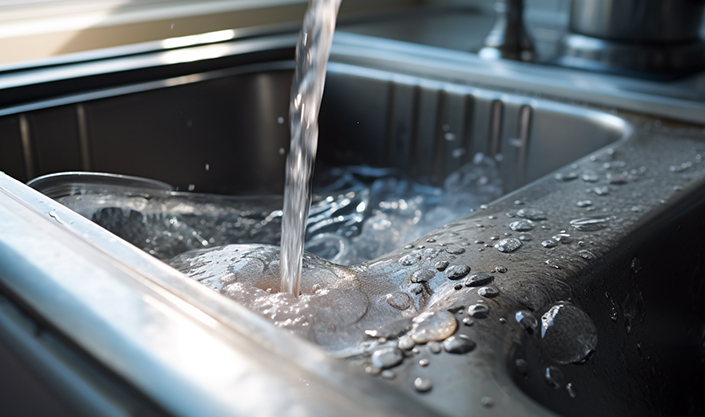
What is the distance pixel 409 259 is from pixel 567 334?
4.9 inches

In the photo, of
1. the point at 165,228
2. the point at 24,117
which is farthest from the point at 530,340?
the point at 24,117

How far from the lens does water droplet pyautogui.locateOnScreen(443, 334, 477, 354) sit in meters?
0.36

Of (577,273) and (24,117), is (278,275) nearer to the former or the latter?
(577,273)

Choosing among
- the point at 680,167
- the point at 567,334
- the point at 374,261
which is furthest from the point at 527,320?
the point at 680,167

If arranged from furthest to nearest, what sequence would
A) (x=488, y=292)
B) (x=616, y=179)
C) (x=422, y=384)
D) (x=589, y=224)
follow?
1. (x=616, y=179)
2. (x=589, y=224)
3. (x=488, y=292)
4. (x=422, y=384)

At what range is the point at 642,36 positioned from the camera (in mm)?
984

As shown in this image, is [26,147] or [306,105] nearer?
[306,105]

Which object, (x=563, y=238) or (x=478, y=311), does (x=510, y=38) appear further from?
(x=478, y=311)

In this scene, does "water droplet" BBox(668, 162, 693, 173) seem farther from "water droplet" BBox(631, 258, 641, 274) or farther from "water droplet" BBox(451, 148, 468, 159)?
"water droplet" BBox(451, 148, 468, 159)

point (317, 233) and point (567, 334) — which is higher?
point (567, 334)

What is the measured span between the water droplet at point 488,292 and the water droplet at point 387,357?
0.30 feet

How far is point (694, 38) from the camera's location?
3.36 feet

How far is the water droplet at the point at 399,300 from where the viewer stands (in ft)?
1.43

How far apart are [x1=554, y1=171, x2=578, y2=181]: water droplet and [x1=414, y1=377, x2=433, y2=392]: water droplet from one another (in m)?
0.38
